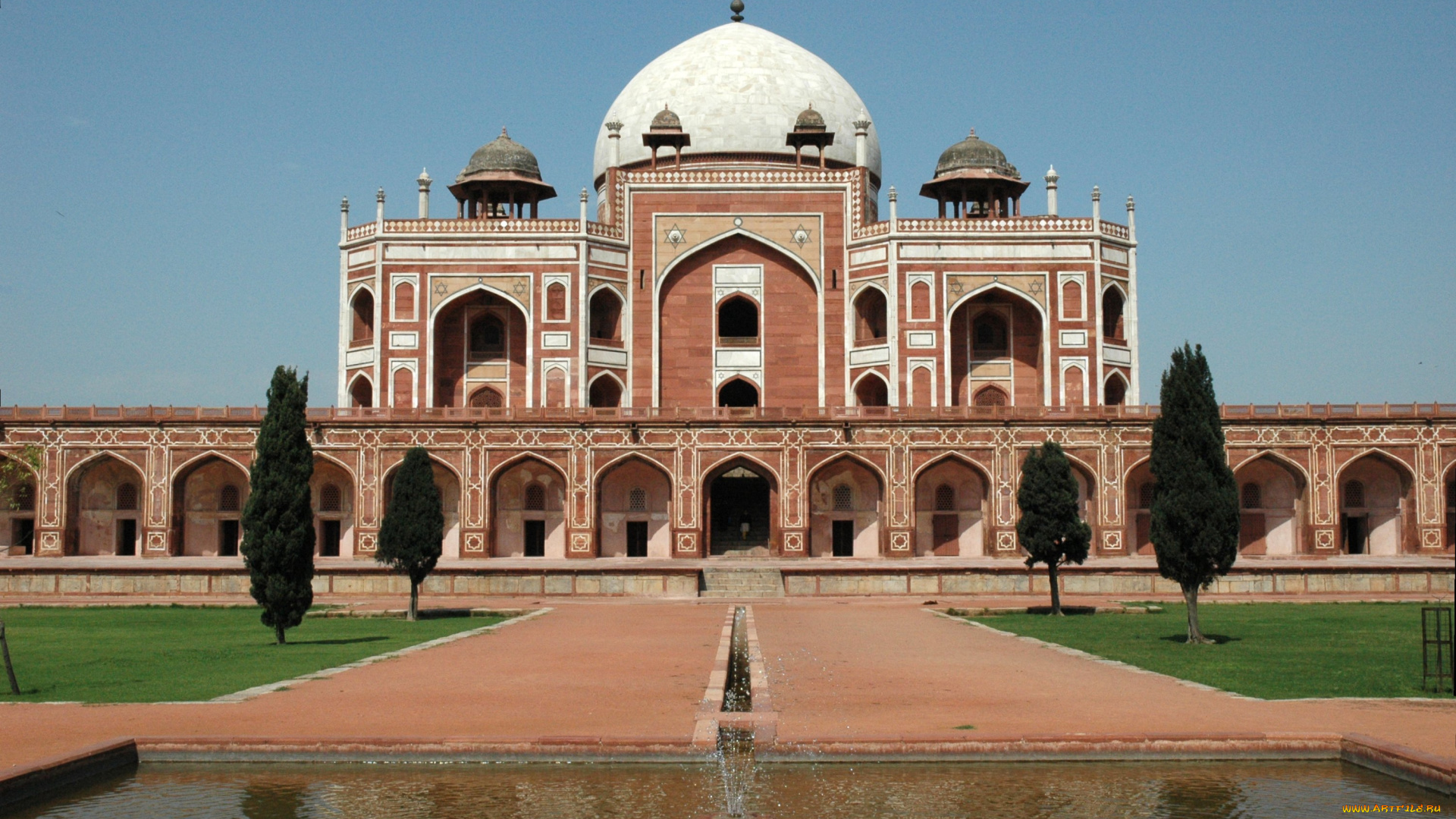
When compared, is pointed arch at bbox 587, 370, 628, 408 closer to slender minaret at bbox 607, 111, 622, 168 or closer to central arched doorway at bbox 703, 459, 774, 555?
central arched doorway at bbox 703, 459, 774, 555

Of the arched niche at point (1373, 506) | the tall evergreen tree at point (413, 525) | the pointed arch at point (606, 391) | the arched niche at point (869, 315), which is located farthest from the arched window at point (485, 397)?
the arched niche at point (1373, 506)

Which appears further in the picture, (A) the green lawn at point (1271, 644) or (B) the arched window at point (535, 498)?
(B) the arched window at point (535, 498)

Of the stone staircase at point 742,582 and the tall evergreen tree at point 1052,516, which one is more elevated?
the tall evergreen tree at point 1052,516

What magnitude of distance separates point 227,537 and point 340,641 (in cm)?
1693

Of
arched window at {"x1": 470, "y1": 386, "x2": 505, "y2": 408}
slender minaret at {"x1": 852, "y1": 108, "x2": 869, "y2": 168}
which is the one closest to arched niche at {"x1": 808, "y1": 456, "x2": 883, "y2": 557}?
arched window at {"x1": 470, "y1": 386, "x2": 505, "y2": 408}

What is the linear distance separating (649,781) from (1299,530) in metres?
26.1

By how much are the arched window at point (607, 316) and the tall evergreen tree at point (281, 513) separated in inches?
730

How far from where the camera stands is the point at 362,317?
1409 inches

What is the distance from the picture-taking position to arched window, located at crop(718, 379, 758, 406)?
1384 inches

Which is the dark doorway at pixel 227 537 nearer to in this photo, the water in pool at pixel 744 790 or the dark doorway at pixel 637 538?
the dark doorway at pixel 637 538

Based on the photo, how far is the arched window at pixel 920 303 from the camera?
33.7 m

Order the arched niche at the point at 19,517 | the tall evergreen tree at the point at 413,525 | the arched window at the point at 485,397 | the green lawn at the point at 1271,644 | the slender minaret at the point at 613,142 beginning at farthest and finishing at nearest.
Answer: the slender minaret at the point at 613,142
the arched window at the point at 485,397
the arched niche at the point at 19,517
the tall evergreen tree at the point at 413,525
the green lawn at the point at 1271,644

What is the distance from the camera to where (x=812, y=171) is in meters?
35.7

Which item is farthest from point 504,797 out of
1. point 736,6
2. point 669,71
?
point 736,6
